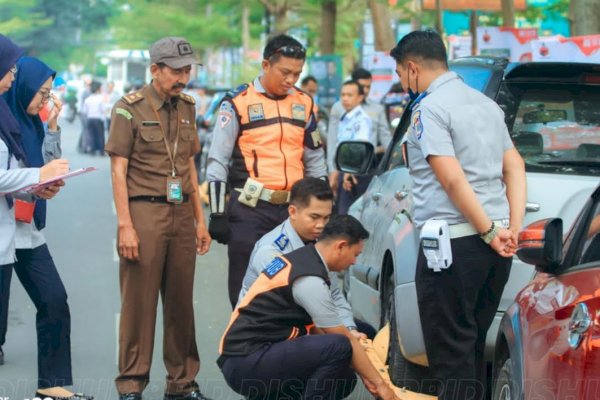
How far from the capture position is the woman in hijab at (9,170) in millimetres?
6211

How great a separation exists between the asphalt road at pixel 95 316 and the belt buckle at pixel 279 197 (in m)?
1.12

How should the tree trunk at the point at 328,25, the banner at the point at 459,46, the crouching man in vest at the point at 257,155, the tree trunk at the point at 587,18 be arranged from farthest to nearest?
the tree trunk at the point at 328,25 → the banner at the point at 459,46 → the tree trunk at the point at 587,18 → the crouching man in vest at the point at 257,155

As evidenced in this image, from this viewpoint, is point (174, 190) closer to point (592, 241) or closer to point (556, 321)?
point (592, 241)

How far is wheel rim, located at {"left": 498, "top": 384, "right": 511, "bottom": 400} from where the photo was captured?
515 cm

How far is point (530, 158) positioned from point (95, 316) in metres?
4.69

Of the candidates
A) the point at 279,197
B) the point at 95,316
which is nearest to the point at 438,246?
the point at 279,197

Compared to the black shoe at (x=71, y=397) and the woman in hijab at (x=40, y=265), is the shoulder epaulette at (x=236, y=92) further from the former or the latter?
the black shoe at (x=71, y=397)

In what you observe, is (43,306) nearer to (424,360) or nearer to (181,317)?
(181,317)

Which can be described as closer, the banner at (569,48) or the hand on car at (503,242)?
the hand on car at (503,242)

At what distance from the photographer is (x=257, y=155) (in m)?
7.53

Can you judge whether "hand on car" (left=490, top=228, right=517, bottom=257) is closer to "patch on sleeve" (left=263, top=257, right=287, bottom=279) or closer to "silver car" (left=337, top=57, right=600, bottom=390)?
"silver car" (left=337, top=57, right=600, bottom=390)

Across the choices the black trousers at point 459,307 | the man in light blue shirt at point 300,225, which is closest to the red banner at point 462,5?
the man in light blue shirt at point 300,225

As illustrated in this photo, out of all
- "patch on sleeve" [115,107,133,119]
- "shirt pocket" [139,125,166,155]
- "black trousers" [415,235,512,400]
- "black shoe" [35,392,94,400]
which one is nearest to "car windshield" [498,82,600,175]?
"black trousers" [415,235,512,400]

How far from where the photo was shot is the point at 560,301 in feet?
14.9
